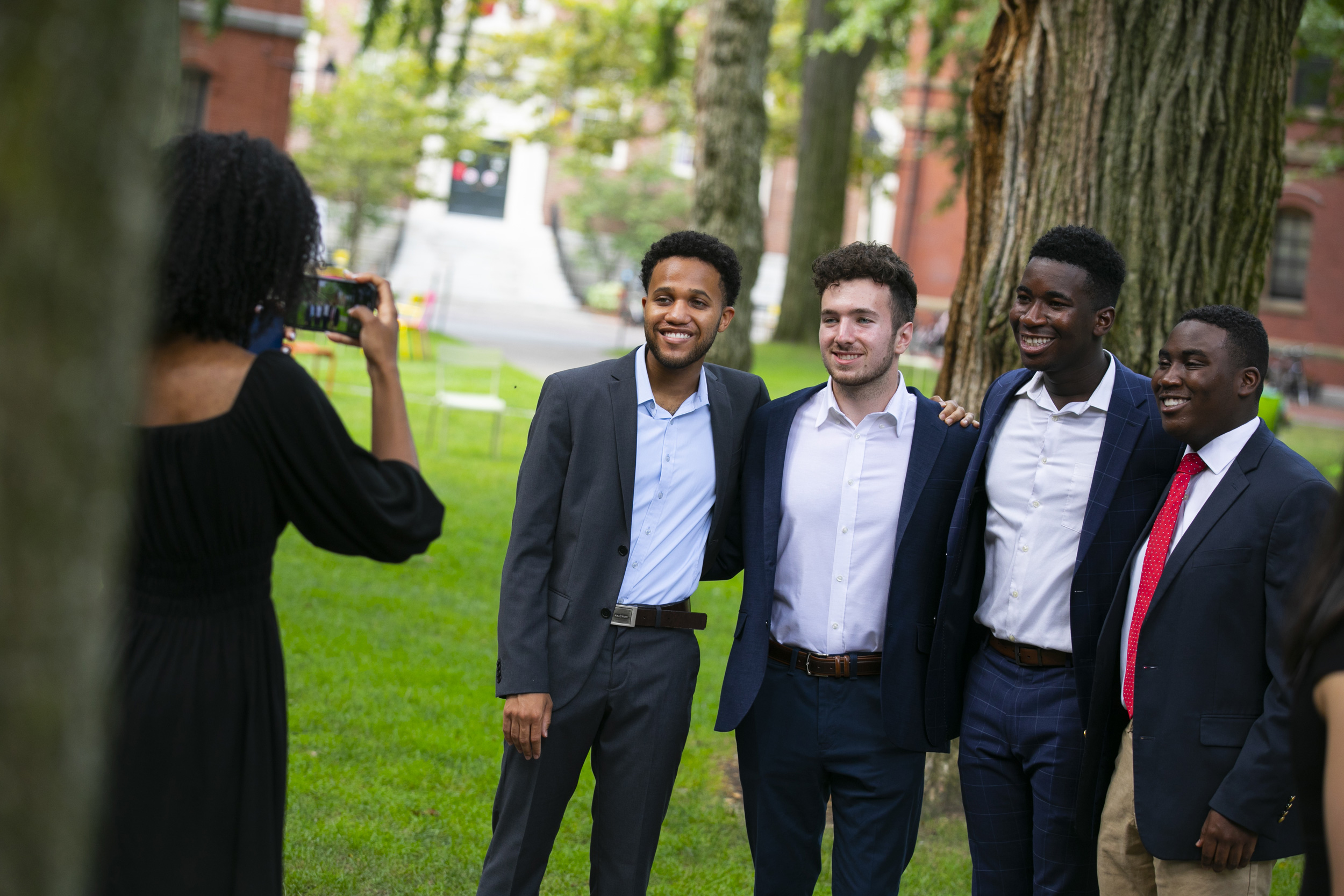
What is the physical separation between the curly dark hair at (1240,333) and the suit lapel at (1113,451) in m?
0.34

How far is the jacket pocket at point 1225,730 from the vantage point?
9.12 feet

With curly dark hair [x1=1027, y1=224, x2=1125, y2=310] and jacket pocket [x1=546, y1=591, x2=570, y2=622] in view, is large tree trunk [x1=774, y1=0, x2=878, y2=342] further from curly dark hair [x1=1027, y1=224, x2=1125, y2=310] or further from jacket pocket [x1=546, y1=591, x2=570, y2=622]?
jacket pocket [x1=546, y1=591, x2=570, y2=622]

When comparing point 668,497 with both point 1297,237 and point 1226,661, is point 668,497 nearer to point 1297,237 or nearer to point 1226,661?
point 1226,661

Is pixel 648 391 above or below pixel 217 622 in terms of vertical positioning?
above

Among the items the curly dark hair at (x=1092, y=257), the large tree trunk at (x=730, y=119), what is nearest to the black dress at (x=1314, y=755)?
the curly dark hair at (x=1092, y=257)

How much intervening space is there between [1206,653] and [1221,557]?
0.23 m

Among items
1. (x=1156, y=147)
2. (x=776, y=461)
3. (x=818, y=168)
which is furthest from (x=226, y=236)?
(x=818, y=168)

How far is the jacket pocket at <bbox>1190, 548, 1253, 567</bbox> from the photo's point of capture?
2.79 metres

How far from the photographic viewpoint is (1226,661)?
2787 millimetres

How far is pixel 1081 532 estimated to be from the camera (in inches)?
125

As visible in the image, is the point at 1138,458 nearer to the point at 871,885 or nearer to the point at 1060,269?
the point at 1060,269

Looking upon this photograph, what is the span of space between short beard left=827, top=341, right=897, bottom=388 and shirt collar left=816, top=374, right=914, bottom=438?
58 mm

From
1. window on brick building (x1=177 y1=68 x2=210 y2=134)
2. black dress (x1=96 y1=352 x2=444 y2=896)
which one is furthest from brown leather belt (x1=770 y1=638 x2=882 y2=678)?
window on brick building (x1=177 y1=68 x2=210 y2=134)

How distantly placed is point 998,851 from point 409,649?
Answer: 425cm
